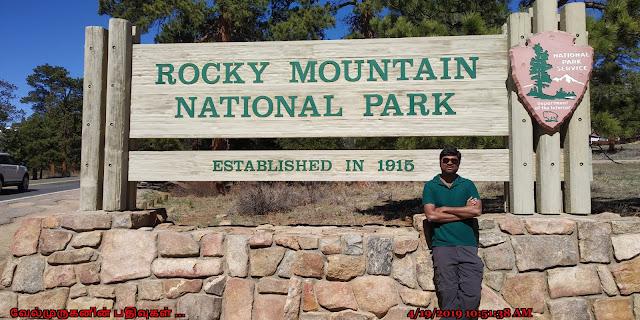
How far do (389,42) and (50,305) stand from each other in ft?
12.5

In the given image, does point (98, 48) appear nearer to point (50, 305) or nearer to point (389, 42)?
point (50, 305)

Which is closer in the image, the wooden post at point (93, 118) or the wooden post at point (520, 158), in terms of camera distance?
the wooden post at point (520, 158)

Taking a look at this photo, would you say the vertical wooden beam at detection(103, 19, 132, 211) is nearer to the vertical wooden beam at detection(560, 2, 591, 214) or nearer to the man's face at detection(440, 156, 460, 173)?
the man's face at detection(440, 156, 460, 173)

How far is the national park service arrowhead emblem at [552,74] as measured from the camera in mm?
3455

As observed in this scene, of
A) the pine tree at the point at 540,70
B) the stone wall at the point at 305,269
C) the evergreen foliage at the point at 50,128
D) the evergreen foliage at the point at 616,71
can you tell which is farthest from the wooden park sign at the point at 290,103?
the evergreen foliage at the point at 50,128

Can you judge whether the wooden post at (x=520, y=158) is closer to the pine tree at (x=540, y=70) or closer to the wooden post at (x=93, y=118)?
the pine tree at (x=540, y=70)

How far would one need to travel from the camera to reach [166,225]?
3891 mm

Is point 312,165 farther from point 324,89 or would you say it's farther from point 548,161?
point 548,161

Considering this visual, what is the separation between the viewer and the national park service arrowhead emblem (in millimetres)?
3455

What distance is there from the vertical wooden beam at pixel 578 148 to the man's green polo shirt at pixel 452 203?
113cm

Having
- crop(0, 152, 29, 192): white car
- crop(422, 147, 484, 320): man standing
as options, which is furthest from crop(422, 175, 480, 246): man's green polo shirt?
crop(0, 152, 29, 192): white car

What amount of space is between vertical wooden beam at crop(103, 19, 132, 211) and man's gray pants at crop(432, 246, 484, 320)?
2.93 metres

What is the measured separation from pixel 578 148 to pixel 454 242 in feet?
5.02

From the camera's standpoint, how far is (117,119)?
3.84 meters
